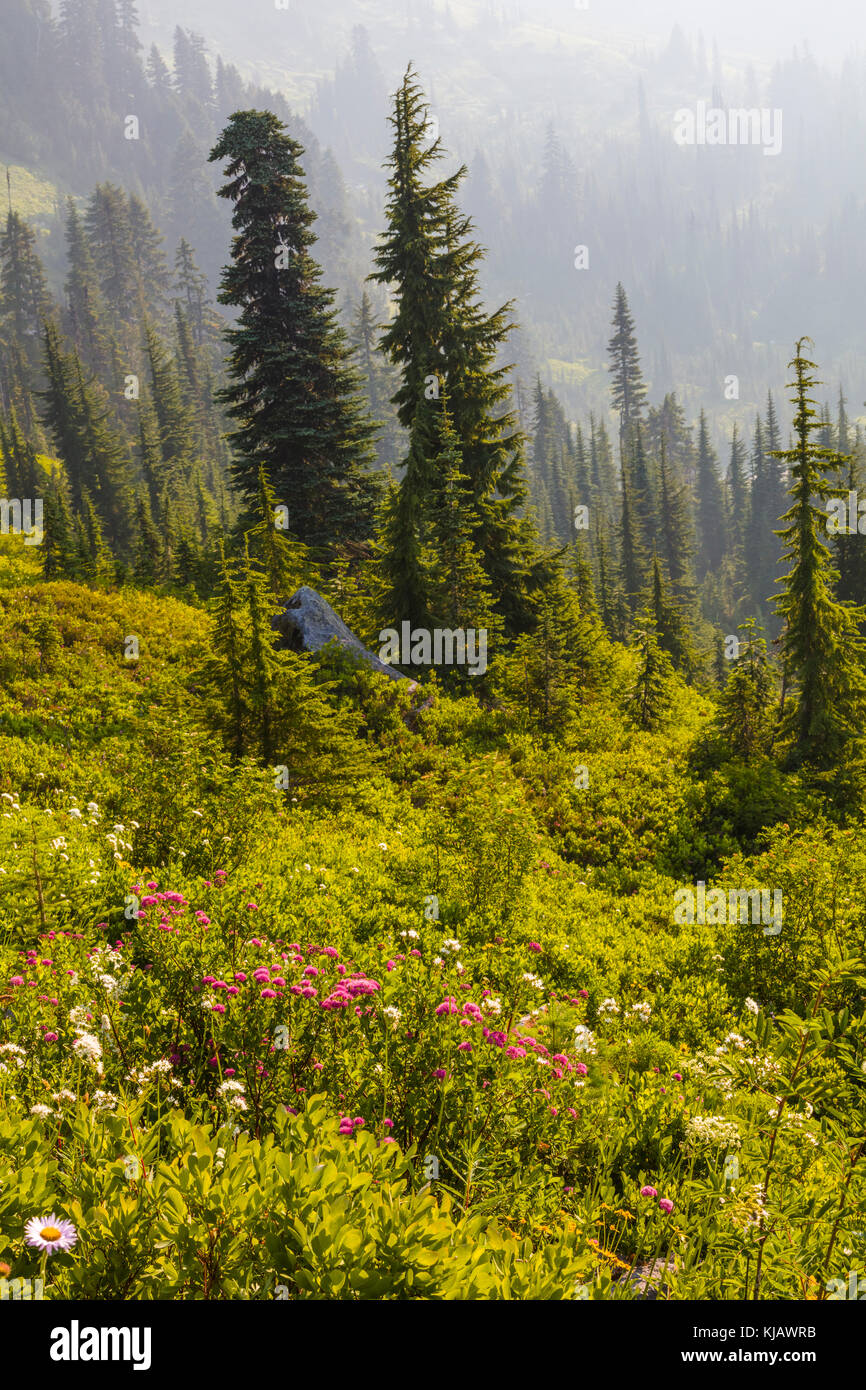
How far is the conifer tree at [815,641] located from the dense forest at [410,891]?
77 mm

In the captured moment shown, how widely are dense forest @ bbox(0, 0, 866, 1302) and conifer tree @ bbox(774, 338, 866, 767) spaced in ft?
0.25

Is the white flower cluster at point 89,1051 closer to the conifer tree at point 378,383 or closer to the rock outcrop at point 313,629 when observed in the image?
the rock outcrop at point 313,629

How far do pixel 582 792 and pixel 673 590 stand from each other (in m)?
56.9

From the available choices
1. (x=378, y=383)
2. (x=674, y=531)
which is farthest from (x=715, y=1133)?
(x=378, y=383)

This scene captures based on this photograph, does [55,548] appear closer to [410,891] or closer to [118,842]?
[118,842]

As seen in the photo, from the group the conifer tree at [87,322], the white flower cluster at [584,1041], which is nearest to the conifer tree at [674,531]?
the conifer tree at [87,322]

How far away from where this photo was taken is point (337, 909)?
6.46 metres

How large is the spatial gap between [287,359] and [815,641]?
1588cm

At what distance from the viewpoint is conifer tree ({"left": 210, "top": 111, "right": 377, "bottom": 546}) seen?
21312mm

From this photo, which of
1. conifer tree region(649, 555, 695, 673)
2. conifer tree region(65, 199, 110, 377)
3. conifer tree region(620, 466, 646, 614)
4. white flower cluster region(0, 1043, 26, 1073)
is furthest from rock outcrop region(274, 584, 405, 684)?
conifer tree region(65, 199, 110, 377)

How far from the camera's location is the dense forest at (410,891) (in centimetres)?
258

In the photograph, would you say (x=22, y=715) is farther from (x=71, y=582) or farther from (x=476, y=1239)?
(x=476, y=1239)
